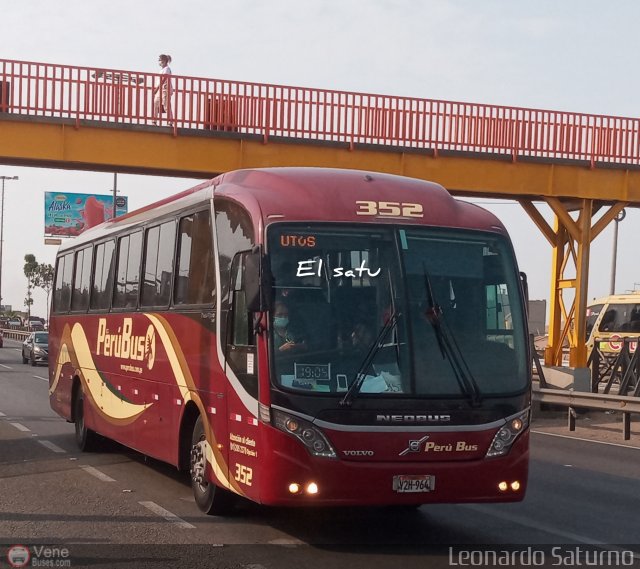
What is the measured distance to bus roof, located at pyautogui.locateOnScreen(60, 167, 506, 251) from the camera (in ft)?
29.5

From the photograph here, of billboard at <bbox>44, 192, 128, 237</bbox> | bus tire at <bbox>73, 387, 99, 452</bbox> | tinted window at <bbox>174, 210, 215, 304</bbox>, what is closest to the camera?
tinted window at <bbox>174, 210, 215, 304</bbox>

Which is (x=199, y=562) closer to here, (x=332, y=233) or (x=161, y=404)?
(x=332, y=233)

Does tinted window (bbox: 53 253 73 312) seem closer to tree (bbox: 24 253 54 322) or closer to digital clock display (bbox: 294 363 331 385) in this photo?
digital clock display (bbox: 294 363 331 385)

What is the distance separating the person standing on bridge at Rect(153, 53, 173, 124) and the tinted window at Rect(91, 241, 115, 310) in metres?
6.18

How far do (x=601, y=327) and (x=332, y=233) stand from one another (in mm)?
30414

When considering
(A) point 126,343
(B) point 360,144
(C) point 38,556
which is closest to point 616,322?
(B) point 360,144

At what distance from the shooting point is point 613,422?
21.7 m

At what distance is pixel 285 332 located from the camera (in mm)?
8523

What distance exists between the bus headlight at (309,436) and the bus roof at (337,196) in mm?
1648

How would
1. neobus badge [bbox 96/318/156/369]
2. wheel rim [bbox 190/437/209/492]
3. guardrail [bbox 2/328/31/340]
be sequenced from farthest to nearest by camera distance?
guardrail [bbox 2/328/31/340] < neobus badge [bbox 96/318/156/369] < wheel rim [bbox 190/437/209/492]

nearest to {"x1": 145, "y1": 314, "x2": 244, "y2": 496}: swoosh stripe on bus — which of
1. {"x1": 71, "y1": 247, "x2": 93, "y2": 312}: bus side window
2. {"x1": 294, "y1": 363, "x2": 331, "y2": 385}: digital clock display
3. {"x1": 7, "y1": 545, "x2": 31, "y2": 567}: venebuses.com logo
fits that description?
{"x1": 294, "y1": 363, "x2": 331, "y2": 385}: digital clock display

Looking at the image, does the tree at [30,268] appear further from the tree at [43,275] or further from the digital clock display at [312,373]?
the digital clock display at [312,373]

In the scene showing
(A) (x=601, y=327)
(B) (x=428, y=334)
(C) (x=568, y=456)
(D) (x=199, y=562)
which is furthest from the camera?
(A) (x=601, y=327)

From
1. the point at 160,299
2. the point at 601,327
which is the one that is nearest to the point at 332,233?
the point at 160,299
